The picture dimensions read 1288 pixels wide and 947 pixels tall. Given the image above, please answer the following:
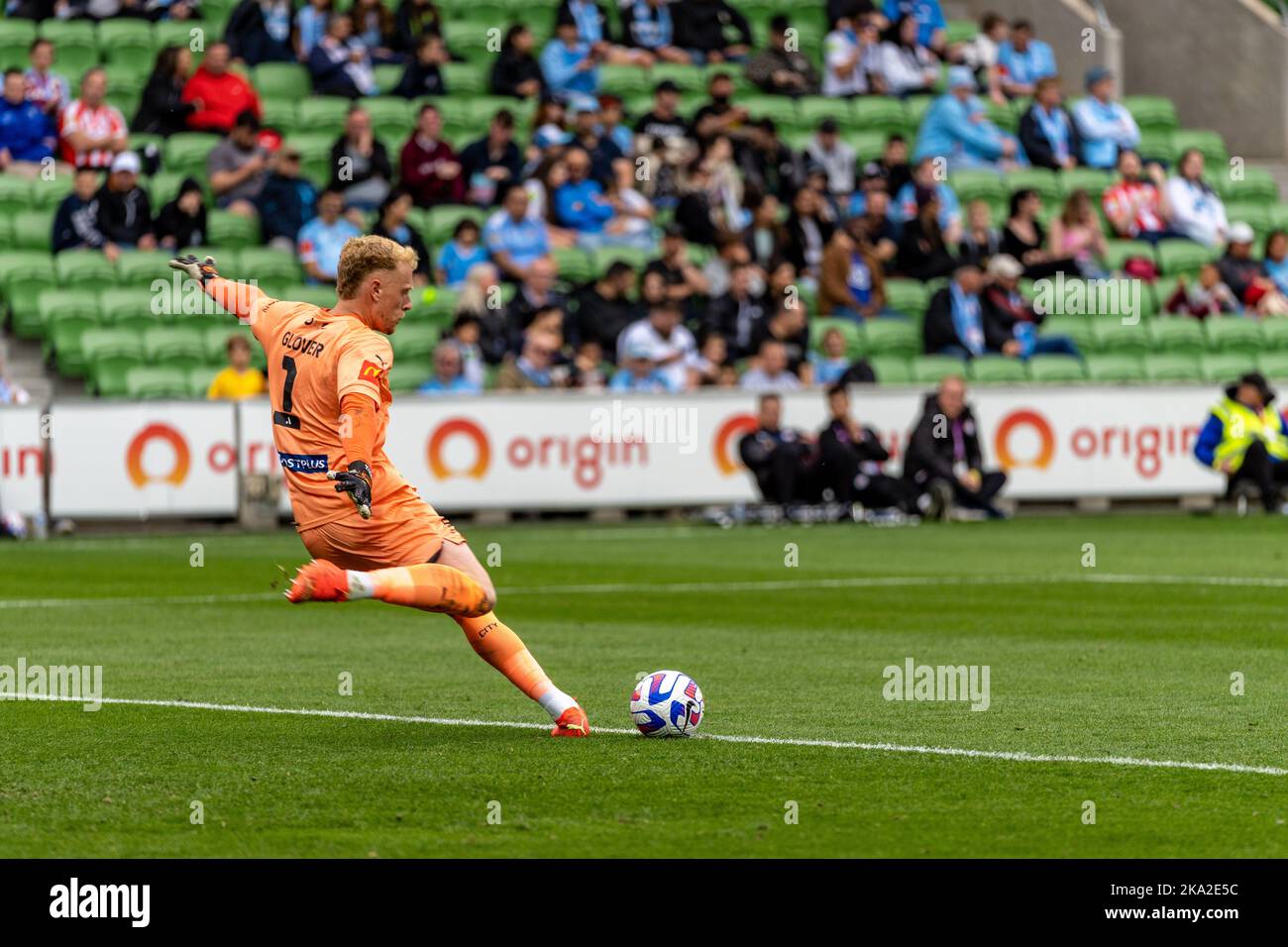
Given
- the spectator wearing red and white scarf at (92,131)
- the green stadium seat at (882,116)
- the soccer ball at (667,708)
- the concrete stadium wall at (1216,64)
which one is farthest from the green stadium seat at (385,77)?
the soccer ball at (667,708)

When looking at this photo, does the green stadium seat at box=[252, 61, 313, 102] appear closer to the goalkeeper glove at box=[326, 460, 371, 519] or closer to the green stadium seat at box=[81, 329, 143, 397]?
the green stadium seat at box=[81, 329, 143, 397]

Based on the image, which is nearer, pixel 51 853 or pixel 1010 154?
pixel 51 853

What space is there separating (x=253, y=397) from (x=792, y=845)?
1749cm

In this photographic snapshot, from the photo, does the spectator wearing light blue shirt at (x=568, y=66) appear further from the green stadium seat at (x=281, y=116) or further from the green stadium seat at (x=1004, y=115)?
the green stadium seat at (x=1004, y=115)

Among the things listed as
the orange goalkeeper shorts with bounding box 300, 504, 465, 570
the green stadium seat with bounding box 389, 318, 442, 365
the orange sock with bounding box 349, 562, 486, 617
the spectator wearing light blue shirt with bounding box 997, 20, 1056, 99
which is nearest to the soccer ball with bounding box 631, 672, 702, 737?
the orange sock with bounding box 349, 562, 486, 617

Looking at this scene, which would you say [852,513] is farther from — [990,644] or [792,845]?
[792,845]

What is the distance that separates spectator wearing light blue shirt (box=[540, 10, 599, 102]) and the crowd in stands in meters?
0.04

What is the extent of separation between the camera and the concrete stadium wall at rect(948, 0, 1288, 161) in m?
33.2

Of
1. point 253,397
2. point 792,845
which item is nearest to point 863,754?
point 792,845

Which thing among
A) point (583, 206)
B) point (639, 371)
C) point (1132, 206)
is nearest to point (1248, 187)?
point (1132, 206)

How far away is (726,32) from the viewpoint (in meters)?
30.9

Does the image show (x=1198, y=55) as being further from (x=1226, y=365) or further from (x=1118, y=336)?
(x=1226, y=365)

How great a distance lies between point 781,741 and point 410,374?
1664 cm
